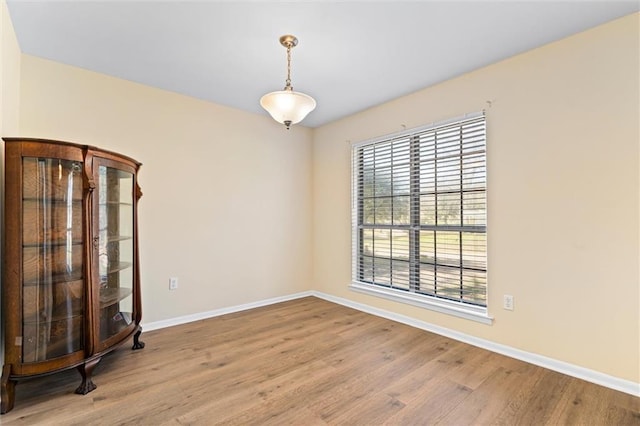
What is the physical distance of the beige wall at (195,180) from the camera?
2.89 m

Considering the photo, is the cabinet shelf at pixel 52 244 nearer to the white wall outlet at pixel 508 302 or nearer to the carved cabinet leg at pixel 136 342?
the carved cabinet leg at pixel 136 342

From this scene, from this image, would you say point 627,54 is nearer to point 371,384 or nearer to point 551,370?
point 551,370

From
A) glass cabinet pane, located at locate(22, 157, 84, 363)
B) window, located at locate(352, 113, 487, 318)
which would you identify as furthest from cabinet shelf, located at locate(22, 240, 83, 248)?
window, located at locate(352, 113, 487, 318)

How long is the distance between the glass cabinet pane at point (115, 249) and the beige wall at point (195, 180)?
1.73 feet

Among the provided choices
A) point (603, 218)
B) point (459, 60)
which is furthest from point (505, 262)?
point (459, 60)

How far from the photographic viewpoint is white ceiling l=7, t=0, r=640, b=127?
81.1 inches

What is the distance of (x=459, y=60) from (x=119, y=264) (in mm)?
3482

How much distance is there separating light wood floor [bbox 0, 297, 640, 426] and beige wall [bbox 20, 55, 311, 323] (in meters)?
0.87

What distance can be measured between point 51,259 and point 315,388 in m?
2.03

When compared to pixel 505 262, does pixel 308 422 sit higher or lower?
lower

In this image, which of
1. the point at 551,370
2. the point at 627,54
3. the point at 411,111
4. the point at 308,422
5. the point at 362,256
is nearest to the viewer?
the point at 308,422

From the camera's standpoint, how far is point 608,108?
2.22 metres

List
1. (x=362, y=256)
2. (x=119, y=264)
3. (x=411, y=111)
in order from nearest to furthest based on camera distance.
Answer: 1. (x=119, y=264)
2. (x=411, y=111)
3. (x=362, y=256)

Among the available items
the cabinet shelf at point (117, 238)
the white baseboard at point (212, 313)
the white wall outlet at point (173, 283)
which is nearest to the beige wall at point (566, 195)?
the white baseboard at point (212, 313)
